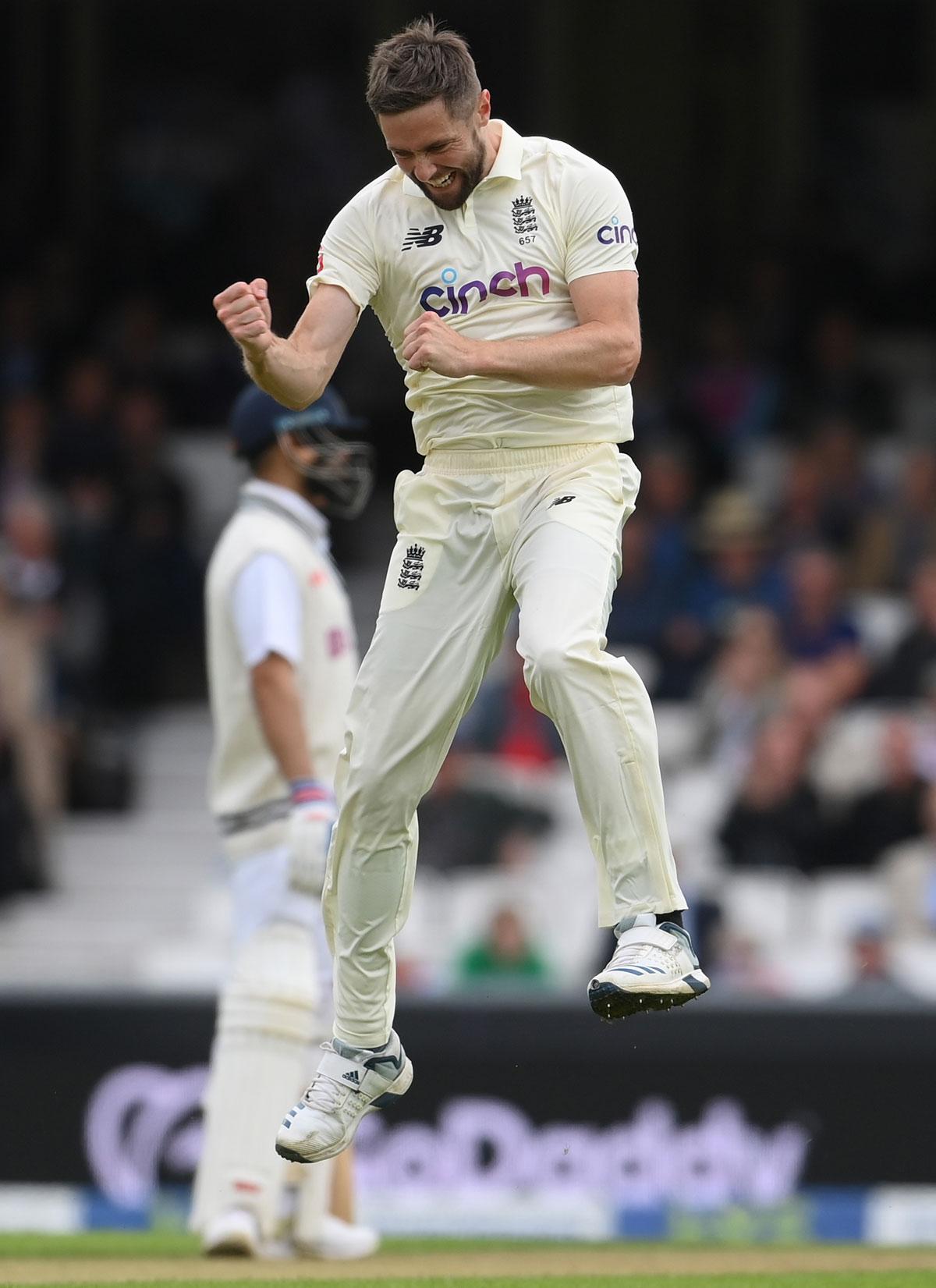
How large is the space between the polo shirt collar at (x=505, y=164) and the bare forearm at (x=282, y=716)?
1646 millimetres

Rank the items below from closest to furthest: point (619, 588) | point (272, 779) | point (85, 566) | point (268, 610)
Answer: point (268, 610)
point (272, 779)
point (619, 588)
point (85, 566)

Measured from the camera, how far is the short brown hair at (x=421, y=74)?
507 centimetres

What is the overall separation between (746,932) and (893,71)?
25.6ft

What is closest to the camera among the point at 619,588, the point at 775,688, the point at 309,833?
the point at 309,833

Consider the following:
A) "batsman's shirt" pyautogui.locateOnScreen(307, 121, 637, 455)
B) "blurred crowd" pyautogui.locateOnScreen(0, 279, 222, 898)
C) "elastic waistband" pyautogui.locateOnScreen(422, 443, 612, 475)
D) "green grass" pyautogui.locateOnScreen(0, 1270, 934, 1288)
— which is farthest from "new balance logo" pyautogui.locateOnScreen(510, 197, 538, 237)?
"blurred crowd" pyautogui.locateOnScreen(0, 279, 222, 898)

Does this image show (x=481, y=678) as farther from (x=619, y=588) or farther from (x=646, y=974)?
(x=619, y=588)

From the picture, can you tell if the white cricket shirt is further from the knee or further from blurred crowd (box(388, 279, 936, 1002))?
blurred crowd (box(388, 279, 936, 1002))

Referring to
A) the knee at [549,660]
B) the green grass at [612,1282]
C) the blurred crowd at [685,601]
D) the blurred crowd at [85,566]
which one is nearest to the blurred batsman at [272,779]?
the green grass at [612,1282]

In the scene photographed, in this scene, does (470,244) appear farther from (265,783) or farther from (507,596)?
(265,783)

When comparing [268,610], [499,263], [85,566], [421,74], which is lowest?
[85,566]

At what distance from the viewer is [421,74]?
16.7 feet

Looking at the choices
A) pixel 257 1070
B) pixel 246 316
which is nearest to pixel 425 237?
pixel 246 316

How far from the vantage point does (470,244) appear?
5277 millimetres

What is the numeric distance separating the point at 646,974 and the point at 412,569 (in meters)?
1.07
